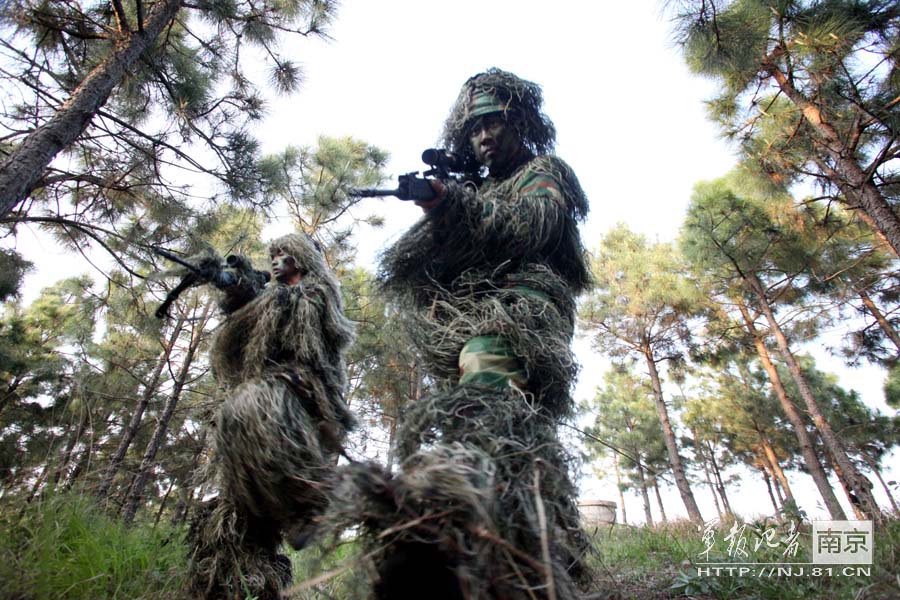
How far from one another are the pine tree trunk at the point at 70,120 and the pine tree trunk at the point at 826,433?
6.22 metres

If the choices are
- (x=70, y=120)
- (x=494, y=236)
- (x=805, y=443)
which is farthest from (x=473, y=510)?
(x=805, y=443)

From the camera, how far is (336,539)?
789mm

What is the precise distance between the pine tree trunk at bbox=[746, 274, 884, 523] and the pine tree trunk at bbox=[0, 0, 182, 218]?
6.22 meters

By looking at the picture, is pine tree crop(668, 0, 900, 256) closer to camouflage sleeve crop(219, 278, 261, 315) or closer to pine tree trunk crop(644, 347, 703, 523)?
camouflage sleeve crop(219, 278, 261, 315)

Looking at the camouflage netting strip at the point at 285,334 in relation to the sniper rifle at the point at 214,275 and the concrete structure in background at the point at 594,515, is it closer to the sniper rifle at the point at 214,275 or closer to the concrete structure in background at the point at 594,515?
the sniper rifle at the point at 214,275

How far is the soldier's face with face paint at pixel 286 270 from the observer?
2422 mm

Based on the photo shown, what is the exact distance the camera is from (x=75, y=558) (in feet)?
5.69

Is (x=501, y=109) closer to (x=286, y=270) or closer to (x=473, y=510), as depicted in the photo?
(x=286, y=270)

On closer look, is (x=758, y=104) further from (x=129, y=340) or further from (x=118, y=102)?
(x=129, y=340)

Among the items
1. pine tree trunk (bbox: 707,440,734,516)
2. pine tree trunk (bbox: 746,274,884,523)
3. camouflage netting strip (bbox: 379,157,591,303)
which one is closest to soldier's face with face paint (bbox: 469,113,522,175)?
camouflage netting strip (bbox: 379,157,591,303)

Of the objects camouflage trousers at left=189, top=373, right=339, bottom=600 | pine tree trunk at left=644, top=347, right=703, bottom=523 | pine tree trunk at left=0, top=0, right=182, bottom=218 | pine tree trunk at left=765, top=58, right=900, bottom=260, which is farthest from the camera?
pine tree trunk at left=644, top=347, right=703, bottom=523

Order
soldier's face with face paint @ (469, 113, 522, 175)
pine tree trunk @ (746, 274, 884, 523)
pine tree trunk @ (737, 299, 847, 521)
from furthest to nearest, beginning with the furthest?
pine tree trunk @ (737, 299, 847, 521)
pine tree trunk @ (746, 274, 884, 523)
soldier's face with face paint @ (469, 113, 522, 175)

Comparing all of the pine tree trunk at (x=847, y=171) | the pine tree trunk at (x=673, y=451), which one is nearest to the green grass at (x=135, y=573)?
the pine tree trunk at (x=847, y=171)

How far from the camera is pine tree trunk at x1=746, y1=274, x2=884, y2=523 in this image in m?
4.69
